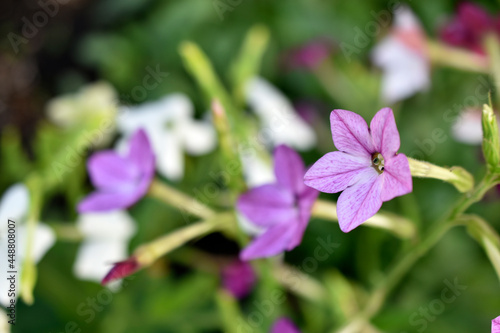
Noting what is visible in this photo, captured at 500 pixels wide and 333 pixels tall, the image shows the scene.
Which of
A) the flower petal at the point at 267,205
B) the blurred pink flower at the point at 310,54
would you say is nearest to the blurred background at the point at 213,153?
the blurred pink flower at the point at 310,54

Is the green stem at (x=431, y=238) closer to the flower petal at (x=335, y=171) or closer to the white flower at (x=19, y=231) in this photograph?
the flower petal at (x=335, y=171)

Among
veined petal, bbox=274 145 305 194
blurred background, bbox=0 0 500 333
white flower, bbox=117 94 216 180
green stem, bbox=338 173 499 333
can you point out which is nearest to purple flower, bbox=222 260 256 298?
blurred background, bbox=0 0 500 333

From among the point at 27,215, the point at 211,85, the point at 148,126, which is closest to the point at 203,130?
the point at 148,126

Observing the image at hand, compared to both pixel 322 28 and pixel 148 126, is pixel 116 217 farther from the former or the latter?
pixel 322 28

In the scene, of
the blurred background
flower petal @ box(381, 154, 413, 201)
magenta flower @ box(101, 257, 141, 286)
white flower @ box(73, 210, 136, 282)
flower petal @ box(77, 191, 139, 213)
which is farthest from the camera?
the blurred background

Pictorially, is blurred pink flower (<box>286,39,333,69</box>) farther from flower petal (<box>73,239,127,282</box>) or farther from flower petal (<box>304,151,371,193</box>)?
flower petal (<box>304,151,371,193</box>)

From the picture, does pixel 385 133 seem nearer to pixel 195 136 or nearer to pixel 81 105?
pixel 195 136
